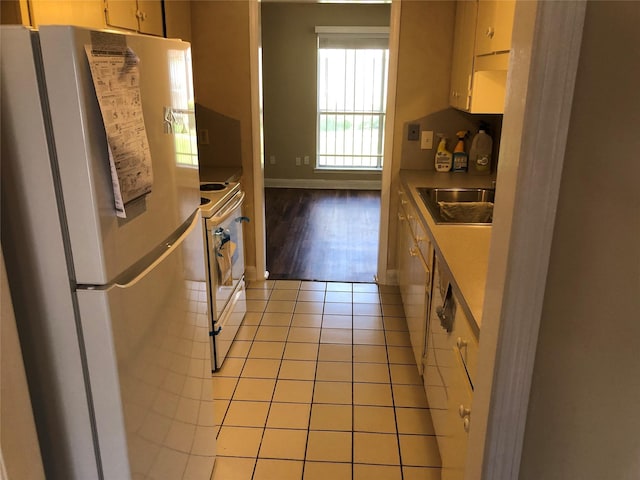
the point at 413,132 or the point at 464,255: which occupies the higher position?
the point at 413,132

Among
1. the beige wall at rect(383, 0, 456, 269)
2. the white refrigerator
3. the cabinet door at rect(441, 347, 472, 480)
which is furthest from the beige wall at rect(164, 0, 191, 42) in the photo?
the cabinet door at rect(441, 347, 472, 480)

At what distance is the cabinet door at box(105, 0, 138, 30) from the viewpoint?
7.13 ft

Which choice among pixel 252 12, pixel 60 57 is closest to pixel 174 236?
pixel 60 57

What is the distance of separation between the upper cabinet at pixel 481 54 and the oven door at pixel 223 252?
1445 mm

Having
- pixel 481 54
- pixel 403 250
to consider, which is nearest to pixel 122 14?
pixel 481 54

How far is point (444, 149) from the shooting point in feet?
11.8

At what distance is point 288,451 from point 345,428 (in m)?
0.29

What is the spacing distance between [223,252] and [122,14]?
1216 millimetres

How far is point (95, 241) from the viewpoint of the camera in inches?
43.8

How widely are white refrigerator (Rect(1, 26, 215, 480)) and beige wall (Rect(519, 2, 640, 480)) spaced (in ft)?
2.99

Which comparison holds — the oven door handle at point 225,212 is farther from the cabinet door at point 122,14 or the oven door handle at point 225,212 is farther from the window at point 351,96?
the window at point 351,96

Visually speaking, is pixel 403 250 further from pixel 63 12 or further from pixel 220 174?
pixel 63 12

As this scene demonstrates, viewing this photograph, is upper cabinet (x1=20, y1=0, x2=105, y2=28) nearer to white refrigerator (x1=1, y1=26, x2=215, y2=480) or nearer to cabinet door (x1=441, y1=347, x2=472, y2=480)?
white refrigerator (x1=1, y1=26, x2=215, y2=480)

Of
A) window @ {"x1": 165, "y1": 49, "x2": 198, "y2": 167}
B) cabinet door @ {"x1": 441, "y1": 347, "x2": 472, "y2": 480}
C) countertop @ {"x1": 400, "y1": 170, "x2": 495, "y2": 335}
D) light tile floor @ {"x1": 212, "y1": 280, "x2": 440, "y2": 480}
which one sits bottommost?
light tile floor @ {"x1": 212, "y1": 280, "x2": 440, "y2": 480}
